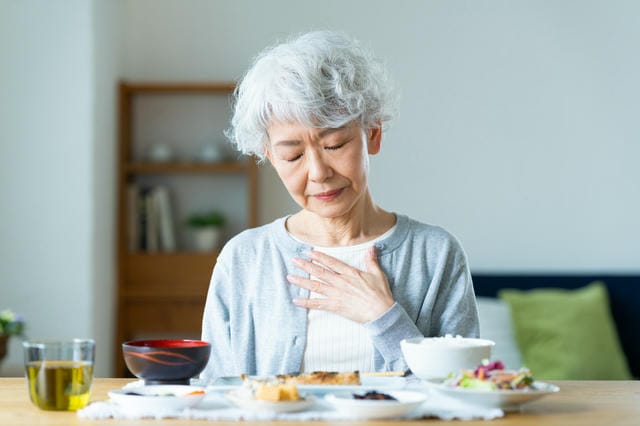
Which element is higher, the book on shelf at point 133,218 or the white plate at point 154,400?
the book on shelf at point 133,218

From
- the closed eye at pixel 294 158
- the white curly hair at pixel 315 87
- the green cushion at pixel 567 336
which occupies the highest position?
the white curly hair at pixel 315 87

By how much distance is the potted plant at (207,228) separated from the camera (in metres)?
4.67

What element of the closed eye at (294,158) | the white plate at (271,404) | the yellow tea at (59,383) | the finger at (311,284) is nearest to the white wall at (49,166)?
the finger at (311,284)

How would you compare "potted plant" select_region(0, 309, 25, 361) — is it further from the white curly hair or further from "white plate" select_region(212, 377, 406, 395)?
"white plate" select_region(212, 377, 406, 395)

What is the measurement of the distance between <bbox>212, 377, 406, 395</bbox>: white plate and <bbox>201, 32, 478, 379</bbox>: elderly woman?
0.23m

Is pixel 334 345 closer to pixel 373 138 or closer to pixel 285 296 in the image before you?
pixel 285 296

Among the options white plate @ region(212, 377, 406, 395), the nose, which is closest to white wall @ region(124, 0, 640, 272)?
the nose

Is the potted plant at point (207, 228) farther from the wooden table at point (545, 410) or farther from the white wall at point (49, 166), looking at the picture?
the wooden table at point (545, 410)

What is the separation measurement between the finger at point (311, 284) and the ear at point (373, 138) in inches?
10.9


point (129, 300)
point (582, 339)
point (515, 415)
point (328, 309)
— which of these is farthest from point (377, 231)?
point (129, 300)

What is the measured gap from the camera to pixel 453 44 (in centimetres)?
486

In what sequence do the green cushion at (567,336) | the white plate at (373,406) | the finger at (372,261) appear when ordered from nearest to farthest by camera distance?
the white plate at (373,406) < the finger at (372,261) < the green cushion at (567,336)

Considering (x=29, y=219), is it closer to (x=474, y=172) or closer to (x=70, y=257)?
(x=70, y=257)

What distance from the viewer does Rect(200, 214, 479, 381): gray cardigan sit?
1.91 m
